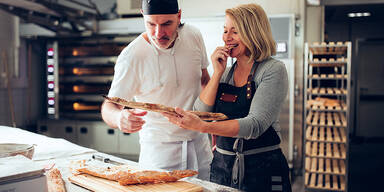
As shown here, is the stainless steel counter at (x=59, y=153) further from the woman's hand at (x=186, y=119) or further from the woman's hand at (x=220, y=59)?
the woman's hand at (x=220, y=59)

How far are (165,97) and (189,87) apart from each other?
0.16 metres

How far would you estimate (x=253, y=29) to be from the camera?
5.78ft

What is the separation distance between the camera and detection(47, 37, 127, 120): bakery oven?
18.0ft

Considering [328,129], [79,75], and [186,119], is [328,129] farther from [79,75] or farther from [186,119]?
[79,75]

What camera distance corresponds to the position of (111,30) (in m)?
5.30

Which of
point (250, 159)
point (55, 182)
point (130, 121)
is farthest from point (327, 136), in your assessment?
point (55, 182)

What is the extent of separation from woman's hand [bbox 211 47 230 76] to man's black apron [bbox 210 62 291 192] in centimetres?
15

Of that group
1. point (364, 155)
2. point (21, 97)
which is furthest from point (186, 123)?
point (364, 155)

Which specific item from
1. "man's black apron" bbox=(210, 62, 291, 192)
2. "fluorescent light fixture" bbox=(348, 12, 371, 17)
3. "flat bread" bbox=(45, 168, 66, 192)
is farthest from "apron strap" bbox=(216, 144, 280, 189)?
"fluorescent light fixture" bbox=(348, 12, 371, 17)

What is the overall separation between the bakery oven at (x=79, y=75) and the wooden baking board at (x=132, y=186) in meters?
4.07

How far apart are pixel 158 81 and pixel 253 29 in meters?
0.65

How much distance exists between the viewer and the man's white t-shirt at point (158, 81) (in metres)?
2.05

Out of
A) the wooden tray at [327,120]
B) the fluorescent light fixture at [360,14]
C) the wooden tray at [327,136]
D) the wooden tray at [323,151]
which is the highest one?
the fluorescent light fixture at [360,14]

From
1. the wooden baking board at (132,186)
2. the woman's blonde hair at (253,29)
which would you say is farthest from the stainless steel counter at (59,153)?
the woman's blonde hair at (253,29)
